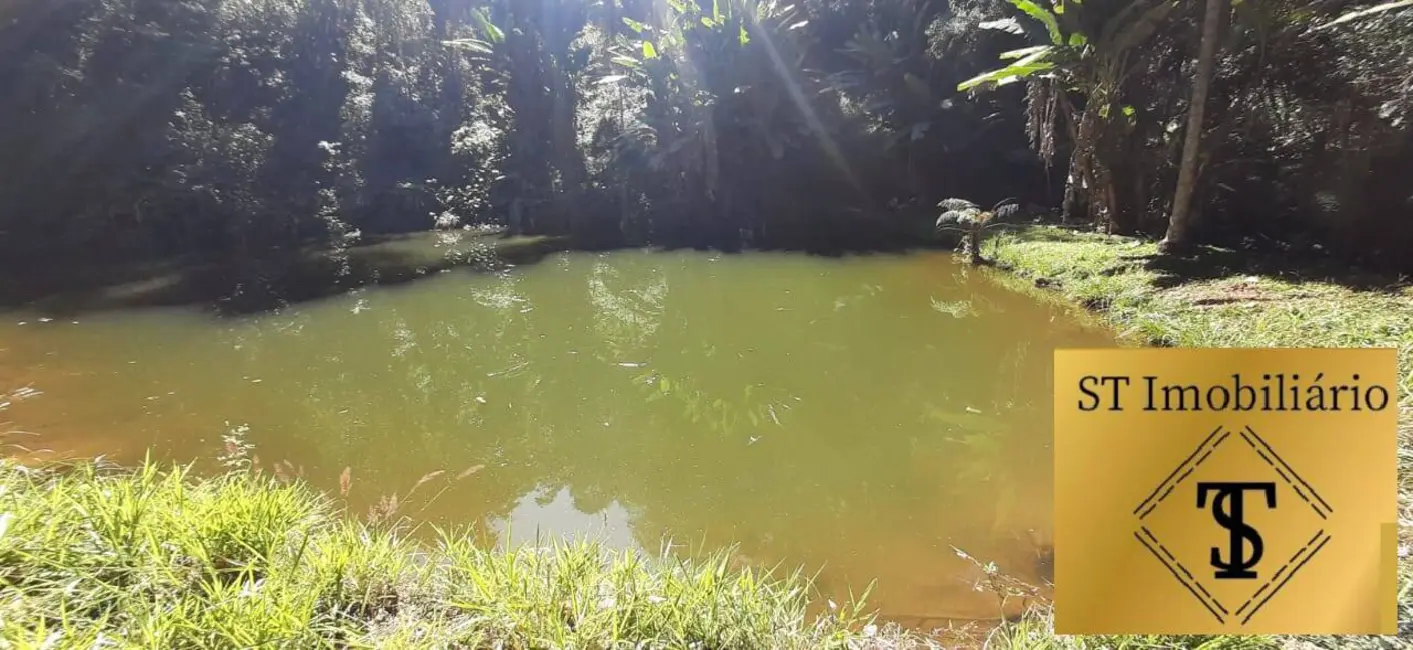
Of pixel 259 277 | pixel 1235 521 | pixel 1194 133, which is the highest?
pixel 1194 133

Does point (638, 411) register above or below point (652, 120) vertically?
below

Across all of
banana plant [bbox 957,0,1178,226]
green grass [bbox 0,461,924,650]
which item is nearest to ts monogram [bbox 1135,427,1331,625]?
green grass [bbox 0,461,924,650]

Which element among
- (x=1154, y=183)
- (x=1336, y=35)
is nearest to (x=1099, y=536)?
(x=1336, y=35)

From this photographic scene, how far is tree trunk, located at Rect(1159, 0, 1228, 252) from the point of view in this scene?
6.55 m

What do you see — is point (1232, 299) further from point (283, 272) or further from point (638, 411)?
point (283, 272)

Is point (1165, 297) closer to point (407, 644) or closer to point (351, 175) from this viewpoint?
point (407, 644)

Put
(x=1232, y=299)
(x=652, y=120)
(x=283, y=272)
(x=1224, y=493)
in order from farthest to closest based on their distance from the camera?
(x=652, y=120) < (x=283, y=272) < (x=1232, y=299) < (x=1224, y=493)

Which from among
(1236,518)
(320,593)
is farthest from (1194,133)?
(320,593)

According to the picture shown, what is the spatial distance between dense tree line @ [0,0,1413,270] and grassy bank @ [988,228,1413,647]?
2.81 ft

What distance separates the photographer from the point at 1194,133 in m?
6.88

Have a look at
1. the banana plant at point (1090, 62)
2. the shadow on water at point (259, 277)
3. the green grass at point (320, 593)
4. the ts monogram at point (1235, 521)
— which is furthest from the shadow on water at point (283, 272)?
the ts monogram at point (1235, 521)

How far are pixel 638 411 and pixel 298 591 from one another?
8.84 ft

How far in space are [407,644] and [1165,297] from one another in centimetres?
617

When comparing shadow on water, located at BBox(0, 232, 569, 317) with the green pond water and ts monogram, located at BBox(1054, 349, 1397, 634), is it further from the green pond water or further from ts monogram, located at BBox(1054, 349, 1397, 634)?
ts monogram, located at BBox(1054, 349, 1397, 634)
